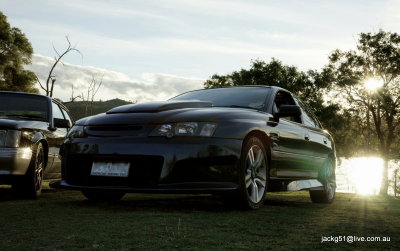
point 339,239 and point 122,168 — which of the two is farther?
point 122,168

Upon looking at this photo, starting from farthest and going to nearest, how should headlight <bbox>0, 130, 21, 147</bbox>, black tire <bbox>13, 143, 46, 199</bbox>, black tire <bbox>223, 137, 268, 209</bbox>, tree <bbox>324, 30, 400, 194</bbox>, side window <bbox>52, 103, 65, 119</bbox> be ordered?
tree <bbox>324, 30, 400, 194</bbox>
side window <bbox>52, 103, 65, 119</bbox>
black tire <bbox>13, 143, 46, 199</bbox>
headlight <bbox>0, 130, 21, 147</bbox>
black tire <bbox>223, 137, 268, 209</bbox>

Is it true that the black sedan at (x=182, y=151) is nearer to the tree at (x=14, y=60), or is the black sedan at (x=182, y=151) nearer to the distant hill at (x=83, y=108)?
the distant hill at (x=83, y=108)

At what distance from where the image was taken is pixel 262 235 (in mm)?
3793

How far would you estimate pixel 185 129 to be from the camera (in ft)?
16.1

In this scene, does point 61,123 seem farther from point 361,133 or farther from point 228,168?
point 361,133

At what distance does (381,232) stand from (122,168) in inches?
94.5

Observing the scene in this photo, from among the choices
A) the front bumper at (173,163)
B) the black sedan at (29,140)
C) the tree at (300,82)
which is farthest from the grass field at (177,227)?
the tree at (300,82)

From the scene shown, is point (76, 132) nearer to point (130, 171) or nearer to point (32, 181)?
point (130, 171)

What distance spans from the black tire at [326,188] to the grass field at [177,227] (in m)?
1.88

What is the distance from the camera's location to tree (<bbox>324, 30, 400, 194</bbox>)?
35781 mm

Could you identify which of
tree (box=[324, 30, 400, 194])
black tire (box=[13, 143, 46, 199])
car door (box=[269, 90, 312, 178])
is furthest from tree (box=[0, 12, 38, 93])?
car door (box=[269, 90, 312, 178])

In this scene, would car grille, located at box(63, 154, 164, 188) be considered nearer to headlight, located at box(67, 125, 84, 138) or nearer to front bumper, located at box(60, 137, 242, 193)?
front bumper, located at box(60, 137, 242, 193)

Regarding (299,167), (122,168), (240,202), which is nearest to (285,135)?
(299,167)

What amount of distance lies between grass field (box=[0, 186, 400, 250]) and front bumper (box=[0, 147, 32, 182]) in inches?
23.6
